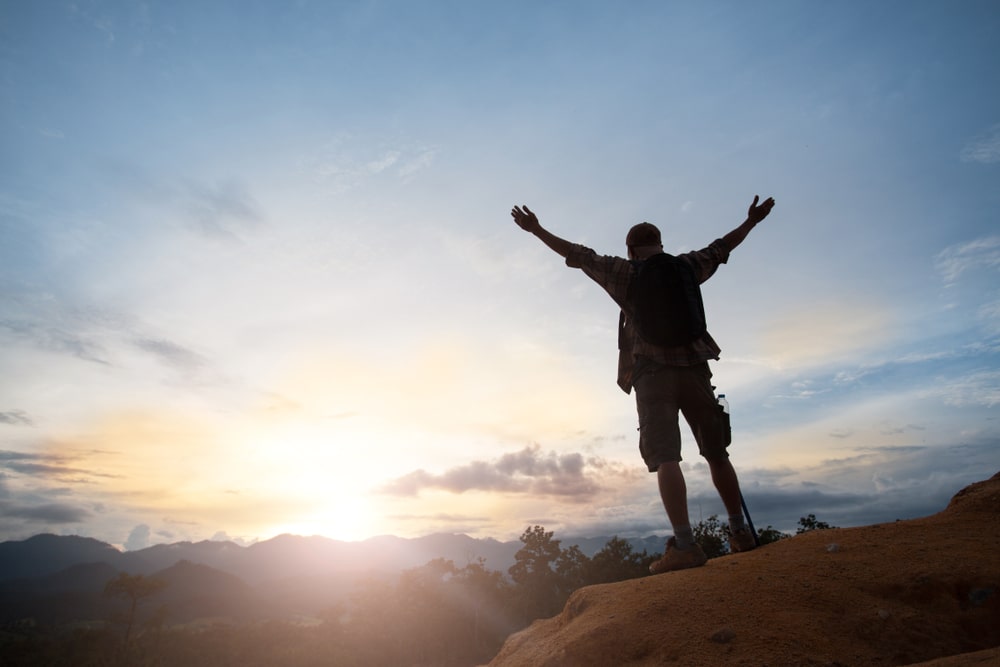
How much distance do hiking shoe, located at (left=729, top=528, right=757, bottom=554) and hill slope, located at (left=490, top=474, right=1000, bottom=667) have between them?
0.62 meters

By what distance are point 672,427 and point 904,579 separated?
1879mm

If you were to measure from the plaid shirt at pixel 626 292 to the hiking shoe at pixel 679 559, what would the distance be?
1535mm

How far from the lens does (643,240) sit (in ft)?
16.8

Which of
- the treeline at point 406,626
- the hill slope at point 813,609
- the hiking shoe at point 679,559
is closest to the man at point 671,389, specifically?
the hiking shoe at point 679,559

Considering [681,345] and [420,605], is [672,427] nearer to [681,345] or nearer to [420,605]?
[681,345]

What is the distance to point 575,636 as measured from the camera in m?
3.74

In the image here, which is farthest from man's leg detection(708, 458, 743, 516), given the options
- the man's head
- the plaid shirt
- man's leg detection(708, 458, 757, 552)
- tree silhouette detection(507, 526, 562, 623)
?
tree silhouette detection(507, 526, 562, 623)

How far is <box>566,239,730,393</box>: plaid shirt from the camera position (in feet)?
15.4

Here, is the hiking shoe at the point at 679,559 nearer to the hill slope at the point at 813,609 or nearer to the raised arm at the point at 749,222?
the hill slope at the point at 813,609

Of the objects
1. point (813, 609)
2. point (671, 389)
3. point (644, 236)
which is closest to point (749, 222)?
point (644, 236)

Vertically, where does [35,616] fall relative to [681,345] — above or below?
below

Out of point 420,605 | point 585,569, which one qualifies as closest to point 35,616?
point 420,605

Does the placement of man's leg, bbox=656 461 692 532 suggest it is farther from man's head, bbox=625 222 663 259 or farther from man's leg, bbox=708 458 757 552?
man's head, bbox=625 222 663 259

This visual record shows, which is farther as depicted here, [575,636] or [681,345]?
[681,345]
